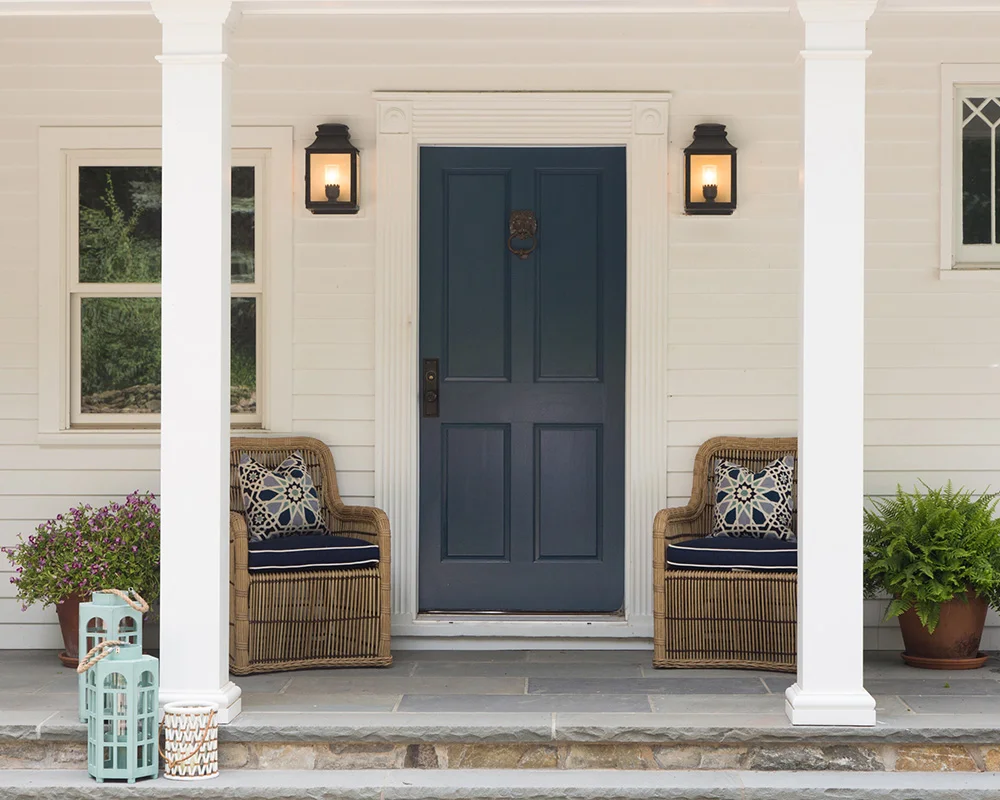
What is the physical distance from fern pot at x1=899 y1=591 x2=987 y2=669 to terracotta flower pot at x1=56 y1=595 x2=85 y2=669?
10.6ft

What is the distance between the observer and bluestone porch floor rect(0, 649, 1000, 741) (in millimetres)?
3773

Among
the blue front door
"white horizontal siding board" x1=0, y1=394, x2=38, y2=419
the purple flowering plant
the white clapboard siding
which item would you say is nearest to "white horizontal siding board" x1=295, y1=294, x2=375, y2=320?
the white clapboard siding

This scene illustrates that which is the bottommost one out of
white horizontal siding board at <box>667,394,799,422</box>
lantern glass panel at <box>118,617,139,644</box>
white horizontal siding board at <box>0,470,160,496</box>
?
lantern glass panel at <box>118,617,139,644</box>

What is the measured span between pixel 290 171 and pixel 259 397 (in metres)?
0.96

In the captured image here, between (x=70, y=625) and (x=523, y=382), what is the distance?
206cm

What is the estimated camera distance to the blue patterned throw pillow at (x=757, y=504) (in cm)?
483

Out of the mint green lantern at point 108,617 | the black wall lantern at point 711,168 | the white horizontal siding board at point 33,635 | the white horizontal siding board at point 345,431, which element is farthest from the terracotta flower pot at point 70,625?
the black wall lantern at point 711,168

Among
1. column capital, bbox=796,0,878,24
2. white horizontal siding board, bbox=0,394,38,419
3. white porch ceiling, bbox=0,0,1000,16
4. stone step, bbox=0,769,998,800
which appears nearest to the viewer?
stone step, bbox=0,769,998,800

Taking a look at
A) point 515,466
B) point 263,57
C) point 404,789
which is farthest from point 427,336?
point 404,789

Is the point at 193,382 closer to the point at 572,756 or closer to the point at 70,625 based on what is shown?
the point at 70,625

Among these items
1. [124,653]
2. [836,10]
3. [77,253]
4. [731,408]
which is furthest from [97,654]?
[836,10]

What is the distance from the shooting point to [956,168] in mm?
5082

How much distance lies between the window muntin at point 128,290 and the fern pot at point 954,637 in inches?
111

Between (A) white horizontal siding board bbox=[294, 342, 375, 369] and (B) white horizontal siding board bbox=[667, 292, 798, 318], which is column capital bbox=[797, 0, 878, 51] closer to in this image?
(B) white horizontal siding board bbox=[667, 292, 798, 318]
